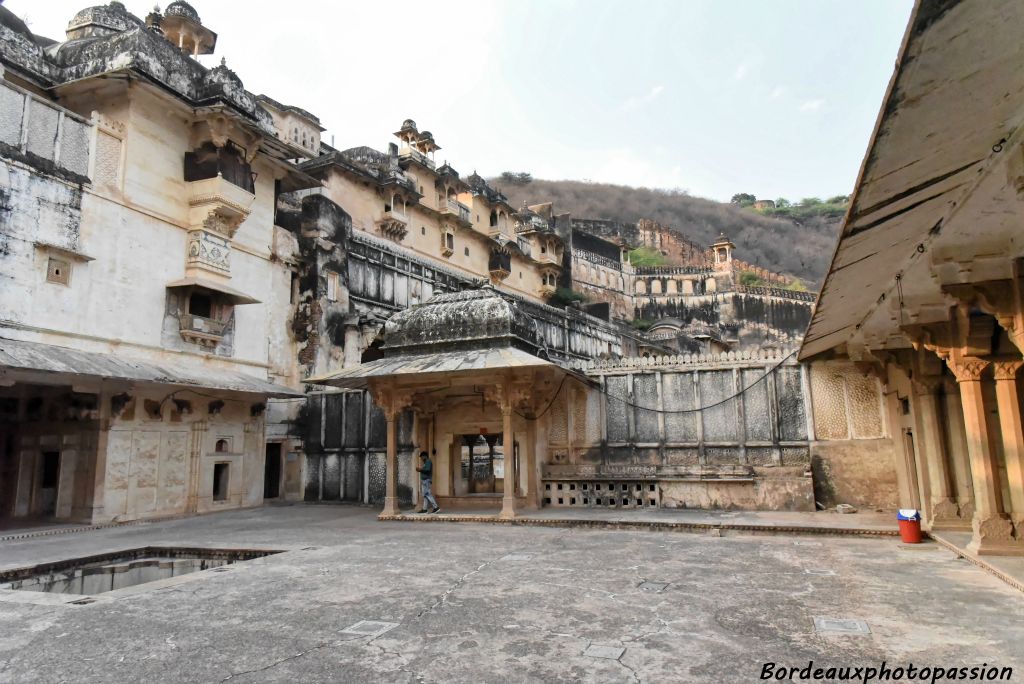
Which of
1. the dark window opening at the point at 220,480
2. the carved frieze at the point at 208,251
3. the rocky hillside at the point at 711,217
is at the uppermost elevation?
the rocky hillside at the point at 711,217

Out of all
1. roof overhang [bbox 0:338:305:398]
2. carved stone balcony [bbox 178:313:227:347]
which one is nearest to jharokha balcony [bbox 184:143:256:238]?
carved stone balcony [bbox 178:313:227:347]

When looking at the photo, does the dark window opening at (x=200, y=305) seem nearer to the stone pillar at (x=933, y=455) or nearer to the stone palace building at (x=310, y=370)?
the stone palace building at (x=310, y=370)

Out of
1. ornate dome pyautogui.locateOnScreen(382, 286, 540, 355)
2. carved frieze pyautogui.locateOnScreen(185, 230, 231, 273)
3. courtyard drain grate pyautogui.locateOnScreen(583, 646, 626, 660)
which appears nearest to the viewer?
courtyard drain grate pyautogui.locateOnScreen(583, 646, 626, 660)

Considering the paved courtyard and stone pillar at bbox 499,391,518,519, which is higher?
stone pillar at bbox 499,391,518,519

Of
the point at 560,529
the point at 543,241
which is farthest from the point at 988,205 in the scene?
the point at 543,241

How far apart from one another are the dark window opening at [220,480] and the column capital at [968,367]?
16.3 meters

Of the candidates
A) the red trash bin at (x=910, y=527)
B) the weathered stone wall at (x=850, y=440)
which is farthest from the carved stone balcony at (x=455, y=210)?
the red trash bin at (x=910, y=527)

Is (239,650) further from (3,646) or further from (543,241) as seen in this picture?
(543,241)

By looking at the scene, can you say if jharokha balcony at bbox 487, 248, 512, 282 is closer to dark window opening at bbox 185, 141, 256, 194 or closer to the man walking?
dark window opening at bbox 185, 141, 256, 194

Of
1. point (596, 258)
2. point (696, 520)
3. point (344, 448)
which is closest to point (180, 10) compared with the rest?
point (344, 448)

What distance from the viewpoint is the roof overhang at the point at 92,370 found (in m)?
11.2

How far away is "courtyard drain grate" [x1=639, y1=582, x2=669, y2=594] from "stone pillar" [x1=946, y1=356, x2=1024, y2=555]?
158 inches

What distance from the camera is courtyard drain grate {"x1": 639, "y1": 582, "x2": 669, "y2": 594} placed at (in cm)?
630

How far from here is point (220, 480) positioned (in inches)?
671
